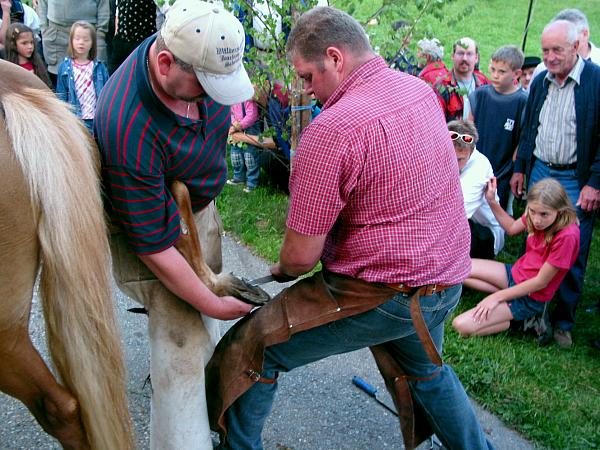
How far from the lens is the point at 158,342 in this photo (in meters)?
2.17

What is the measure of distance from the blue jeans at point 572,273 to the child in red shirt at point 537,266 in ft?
0.61

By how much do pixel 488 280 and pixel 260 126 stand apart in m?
2.90

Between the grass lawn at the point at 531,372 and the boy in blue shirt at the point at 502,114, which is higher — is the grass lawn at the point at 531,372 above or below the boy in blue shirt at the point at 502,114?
below

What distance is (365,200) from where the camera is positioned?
193cm

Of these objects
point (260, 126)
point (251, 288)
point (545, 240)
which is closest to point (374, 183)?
point (251, 288)

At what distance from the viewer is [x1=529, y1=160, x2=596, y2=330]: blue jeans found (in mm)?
3680

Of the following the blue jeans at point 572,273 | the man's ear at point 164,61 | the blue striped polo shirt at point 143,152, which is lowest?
the blue jeans at point 572,273

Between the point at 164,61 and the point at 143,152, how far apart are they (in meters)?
0.28

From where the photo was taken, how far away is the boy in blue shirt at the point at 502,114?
15.7 feet

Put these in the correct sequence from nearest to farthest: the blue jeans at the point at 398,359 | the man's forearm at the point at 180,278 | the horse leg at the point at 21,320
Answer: the horse leg at the point at 21,320, the man's forearm at the point at 180,278, the blue jeans at the point at 398,359

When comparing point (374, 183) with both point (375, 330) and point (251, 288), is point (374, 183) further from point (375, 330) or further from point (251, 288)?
point (251, 288)

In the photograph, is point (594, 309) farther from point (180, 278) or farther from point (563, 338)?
point (180, 278)

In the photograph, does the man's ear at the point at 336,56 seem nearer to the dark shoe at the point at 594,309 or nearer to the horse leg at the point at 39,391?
the horse leg at the point at 39,391

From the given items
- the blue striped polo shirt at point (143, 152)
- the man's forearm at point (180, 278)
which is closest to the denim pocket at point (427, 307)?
the man's forearm at point (180, 278)
